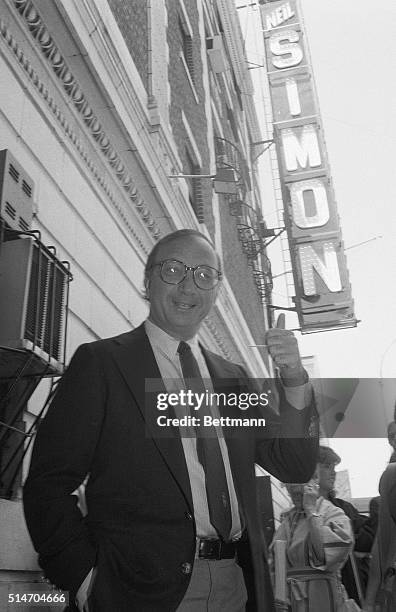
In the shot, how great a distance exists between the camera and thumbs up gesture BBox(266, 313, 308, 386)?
2057mm

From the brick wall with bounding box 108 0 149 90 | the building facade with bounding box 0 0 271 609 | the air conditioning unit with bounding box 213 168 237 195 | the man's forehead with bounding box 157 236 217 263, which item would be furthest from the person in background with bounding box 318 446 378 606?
the air conditioning unit with bounding box 213 168 237 195

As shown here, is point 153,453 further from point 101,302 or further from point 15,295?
point 101,302

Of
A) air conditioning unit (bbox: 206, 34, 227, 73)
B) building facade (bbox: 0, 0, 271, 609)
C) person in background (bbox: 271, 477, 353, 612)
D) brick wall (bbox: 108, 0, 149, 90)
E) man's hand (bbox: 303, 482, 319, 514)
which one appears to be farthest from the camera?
air conditioning unit (bbox: 206, 34, 227, 73)

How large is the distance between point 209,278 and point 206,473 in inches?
31.9

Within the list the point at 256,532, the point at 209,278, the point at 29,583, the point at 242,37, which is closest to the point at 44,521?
the point at 256,532

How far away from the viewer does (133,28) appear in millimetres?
6570

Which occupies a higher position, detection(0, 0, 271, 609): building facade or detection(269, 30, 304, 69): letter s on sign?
detection(269, 30, 304, 69): letter s on sign

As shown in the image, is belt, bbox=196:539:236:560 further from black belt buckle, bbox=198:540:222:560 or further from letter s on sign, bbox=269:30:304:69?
letter s on sign, bbox=269:30:304:69

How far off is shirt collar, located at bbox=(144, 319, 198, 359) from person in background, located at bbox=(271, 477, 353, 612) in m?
2.04

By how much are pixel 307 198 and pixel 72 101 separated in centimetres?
880

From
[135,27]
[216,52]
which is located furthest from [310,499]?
[216,52]

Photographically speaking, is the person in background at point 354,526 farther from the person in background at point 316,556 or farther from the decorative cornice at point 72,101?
the decorative cornice at point 72,101

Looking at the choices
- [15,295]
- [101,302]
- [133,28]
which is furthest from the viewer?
[133,28]

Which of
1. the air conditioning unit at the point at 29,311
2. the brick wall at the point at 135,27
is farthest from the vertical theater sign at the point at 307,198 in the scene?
the air conditioning unit at the point at 29,311
